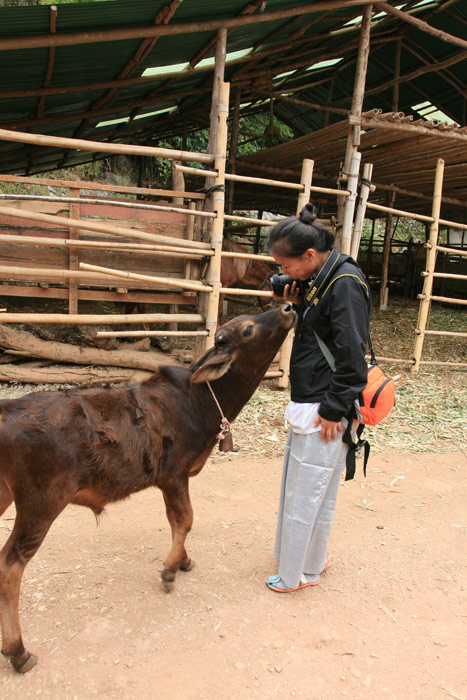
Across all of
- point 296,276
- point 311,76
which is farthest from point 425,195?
point 296,276

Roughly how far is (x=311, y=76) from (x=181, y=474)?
12.0 meters

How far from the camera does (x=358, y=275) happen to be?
243 centimetres

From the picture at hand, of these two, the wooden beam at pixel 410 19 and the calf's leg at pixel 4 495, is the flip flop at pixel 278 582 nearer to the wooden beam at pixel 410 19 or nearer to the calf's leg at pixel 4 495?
the calf's leg at pixel 4 495

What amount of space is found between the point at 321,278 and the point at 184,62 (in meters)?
6.15

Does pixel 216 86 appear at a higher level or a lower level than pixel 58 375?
higher

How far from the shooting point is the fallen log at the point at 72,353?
19.0 ft

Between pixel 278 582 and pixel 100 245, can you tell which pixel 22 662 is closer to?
pixel 278 582

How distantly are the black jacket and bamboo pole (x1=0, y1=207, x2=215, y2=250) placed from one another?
10.0 feet

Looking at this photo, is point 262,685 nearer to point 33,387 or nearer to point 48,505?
point 48,505

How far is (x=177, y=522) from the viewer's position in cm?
278

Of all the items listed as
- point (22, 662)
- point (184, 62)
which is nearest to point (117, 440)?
point (22, 662)

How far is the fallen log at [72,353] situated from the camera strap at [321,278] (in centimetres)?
366

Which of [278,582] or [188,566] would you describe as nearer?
[278,582]

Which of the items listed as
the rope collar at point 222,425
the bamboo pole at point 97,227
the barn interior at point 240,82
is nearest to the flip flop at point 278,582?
the rope collar at point 222,425
